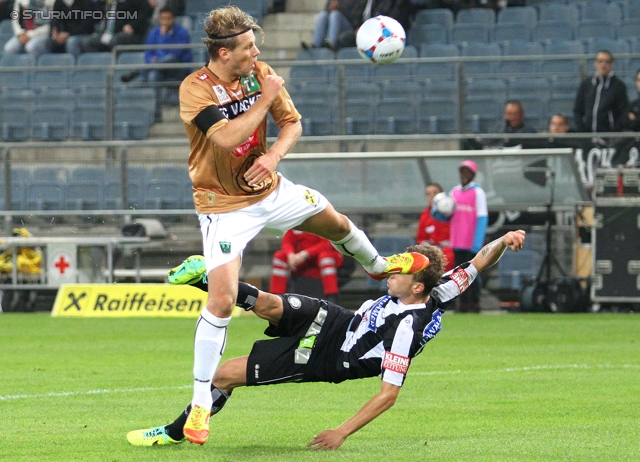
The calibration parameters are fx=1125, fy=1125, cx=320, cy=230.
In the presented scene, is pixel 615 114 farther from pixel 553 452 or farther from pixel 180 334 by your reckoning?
pixel 553 452

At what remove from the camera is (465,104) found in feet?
56.0

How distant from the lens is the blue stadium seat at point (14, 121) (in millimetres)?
18906

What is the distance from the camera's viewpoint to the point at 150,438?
5992 millimetres

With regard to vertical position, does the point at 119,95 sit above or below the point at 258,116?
below

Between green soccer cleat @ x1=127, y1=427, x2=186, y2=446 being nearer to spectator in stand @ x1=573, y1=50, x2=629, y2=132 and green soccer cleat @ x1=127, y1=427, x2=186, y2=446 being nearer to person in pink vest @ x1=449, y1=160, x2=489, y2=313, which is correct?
person in pink vest @ x1=449, y1=160, x2=489, y2=313

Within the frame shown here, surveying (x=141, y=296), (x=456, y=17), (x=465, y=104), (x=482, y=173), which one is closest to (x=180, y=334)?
(x=141, y=296)

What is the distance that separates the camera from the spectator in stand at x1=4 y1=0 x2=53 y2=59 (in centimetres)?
2181

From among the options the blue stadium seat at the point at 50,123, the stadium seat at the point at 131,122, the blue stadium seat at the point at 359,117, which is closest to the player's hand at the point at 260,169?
the blue stadium seat at the point at 359,117

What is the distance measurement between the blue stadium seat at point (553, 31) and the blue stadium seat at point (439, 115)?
109 inches

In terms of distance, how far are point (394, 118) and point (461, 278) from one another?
37.8 feet

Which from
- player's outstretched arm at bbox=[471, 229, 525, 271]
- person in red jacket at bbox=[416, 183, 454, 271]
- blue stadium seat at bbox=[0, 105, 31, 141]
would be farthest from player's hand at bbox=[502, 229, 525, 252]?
blue stadium seat at bbox=[0, 105, 31, 141]

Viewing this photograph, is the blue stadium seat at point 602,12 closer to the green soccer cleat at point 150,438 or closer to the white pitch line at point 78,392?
the white pitch line at point 78,392

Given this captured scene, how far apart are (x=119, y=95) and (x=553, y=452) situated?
13857 mm

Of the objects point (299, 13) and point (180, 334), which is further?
point (299, 13)
